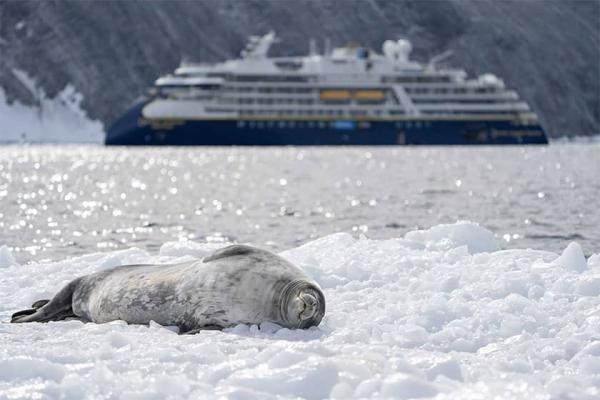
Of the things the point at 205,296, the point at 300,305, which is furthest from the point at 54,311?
the point at 300,305

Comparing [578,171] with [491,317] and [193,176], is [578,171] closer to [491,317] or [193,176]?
[193,176]

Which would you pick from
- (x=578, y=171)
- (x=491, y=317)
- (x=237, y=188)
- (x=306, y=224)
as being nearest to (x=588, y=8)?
(x=578, y=171)

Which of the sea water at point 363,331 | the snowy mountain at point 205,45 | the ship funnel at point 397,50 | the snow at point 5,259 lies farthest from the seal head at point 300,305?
the snowy mountain at point 205,45

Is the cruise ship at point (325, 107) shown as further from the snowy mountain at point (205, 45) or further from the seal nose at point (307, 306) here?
the seal nose at point (307, 306)

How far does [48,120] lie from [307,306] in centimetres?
15989

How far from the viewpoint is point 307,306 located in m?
9.00

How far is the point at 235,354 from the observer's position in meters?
7.82

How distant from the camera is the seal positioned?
9086 mm

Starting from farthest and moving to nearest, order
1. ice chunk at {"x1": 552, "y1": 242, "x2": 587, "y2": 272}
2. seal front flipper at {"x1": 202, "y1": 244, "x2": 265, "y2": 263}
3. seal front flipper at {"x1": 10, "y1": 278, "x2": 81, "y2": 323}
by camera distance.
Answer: ice chunk at {"x1": 552, "y1": 242, "x2": 587, "y2": 272}
seal front flipper at {"x1": 10, "y1": 278, "x2": 81, "y2": 323}
seal front flipper at {"x1": 202, "y1": 244, "x2": 265, "y2": 263}

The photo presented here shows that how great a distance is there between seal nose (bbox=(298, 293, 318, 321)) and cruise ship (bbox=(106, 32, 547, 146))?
9433 cm

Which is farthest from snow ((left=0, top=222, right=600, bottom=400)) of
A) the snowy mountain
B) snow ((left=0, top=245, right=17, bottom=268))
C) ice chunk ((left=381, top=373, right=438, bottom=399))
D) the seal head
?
the snowy mountain

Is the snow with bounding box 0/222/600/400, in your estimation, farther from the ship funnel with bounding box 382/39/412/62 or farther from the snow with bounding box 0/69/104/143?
the snow with bounding box 0/69/104/143

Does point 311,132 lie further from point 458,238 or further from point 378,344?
point 378,344

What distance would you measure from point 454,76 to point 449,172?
200ft
